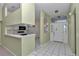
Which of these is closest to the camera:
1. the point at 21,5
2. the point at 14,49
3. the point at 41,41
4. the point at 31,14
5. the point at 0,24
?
the point at 21,5

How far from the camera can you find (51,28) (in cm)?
813

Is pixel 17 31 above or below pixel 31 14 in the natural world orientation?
below

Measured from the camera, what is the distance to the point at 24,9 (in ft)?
12.1

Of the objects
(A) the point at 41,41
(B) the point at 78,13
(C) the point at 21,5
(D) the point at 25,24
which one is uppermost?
(C) the point at 21,5

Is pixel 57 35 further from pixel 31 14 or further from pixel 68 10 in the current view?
pixel 31 14

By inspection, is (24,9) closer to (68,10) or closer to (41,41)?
(68,10)

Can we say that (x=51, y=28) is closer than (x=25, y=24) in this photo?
No

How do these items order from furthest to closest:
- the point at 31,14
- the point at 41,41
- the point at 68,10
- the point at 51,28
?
the point at 51,28 → the point at 41,41 → the point at 68,10 → the point at 31,14

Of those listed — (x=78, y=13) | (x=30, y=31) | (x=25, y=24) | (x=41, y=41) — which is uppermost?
(x=78, y=13)

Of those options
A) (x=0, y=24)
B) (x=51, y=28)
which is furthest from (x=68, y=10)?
(x=0, y=24)

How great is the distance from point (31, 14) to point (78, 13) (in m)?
1.77

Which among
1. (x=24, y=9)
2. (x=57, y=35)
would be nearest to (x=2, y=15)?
(x=24, y=9)

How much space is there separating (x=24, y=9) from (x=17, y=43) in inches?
46.6

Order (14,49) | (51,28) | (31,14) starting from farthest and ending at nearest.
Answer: (51,28) < (31,14) < (14,49)
